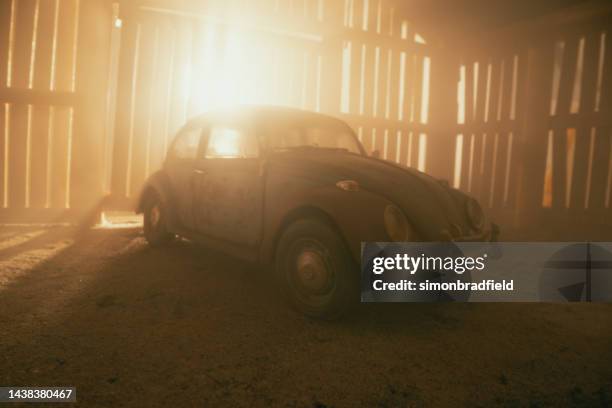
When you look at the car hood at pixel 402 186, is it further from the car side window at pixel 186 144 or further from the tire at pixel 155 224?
the tire at pixel 155 224

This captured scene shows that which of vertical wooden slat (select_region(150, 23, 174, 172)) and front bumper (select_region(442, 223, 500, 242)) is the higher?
vertical wooden slat (select_region(150, 23, 174, 172))

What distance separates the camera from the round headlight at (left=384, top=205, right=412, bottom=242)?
255 centimetres

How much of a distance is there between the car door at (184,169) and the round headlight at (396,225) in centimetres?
225

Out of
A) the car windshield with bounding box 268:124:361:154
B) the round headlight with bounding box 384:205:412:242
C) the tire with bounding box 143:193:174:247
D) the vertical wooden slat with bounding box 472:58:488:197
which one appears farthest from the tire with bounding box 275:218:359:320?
the vertical wooden slat with bounding box 472:58:488:197

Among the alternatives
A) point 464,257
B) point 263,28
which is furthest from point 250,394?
point 263,28

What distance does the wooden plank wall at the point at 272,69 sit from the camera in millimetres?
6793

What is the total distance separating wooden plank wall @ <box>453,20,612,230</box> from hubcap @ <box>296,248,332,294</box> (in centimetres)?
552

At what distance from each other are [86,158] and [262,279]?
444cm

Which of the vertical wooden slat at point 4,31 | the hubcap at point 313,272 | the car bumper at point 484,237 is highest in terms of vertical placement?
the vertical wooden slat at point 4,31

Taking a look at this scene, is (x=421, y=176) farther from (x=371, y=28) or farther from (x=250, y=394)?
(x=371, y=28)

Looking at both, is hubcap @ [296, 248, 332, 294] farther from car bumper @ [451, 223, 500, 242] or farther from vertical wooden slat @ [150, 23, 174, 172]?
vertical wooden slat @ [150, 23, 174, 172]

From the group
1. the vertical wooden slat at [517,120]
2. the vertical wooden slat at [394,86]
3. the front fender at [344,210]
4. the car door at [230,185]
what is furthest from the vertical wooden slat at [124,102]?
the vertical wooden slat at [517,120]

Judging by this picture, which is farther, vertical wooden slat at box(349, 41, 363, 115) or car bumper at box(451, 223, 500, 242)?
vertical wooden slat at box(349, 41, 363, 115)

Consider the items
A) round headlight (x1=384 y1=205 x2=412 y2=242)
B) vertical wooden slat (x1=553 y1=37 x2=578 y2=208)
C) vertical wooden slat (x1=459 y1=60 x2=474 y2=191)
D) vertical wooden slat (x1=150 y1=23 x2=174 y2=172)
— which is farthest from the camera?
vertical wooden slat (x1=459 y1=60 x2=474 y2=191)
